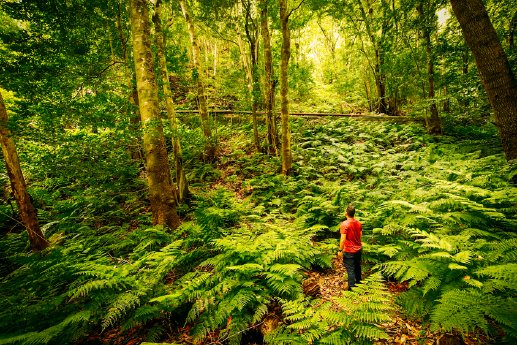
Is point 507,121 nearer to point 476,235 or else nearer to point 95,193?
point 476,235

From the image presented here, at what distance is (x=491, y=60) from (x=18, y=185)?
475 inches

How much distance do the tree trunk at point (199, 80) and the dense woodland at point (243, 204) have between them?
0.34ft

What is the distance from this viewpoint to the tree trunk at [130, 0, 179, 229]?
20.6 ft

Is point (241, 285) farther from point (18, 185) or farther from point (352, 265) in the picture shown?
point (18, 185)

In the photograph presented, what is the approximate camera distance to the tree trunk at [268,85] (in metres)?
10.8

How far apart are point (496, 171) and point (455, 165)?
1397mm

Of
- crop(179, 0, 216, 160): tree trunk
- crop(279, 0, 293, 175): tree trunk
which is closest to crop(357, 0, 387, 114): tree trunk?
crop(279, 0, 293, 175): tree trunk

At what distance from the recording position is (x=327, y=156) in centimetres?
1213

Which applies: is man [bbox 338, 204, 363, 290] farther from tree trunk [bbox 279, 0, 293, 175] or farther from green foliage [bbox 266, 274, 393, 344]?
tree trunk [bbox 279, 0, 293, 175]

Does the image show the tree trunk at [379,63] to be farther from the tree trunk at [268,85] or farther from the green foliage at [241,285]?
the green foliage at [241,285]

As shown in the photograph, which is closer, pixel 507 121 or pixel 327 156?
pixel 507 121

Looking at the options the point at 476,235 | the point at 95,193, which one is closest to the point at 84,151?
the point at 95,193

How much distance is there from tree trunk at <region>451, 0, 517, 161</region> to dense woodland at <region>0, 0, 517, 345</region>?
33 millimetres

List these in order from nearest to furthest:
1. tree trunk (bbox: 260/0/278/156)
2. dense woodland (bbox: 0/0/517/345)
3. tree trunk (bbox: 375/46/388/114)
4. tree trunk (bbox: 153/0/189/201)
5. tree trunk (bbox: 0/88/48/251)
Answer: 1. dense woodland (bbox: 0/0/517/345)
2. tree trunk (bbox: 0/88/48/251)
3. tree trunk (bbox: 153/0/189/201)
4. tree trunk (bbox: 260/0/278/156)
5. tree trunk (bbox: 375/46/388/114)
